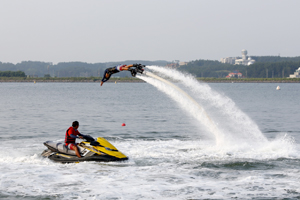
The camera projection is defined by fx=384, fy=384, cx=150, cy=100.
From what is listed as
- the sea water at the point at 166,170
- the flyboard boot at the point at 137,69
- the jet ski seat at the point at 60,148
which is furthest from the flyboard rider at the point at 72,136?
the flyboard boot at the point at 137,69

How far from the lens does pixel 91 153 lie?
51.5 ft

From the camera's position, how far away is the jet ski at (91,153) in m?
15.6

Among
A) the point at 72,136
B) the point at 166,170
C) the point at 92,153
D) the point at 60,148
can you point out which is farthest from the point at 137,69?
the point at 166,170

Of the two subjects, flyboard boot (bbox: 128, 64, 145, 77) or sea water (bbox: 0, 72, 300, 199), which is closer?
sea water (bbox: 0, 72, 300, 199)

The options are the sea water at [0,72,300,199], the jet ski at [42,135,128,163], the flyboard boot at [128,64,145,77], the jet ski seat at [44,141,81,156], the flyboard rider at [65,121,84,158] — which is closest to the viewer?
the sea water at [0,72,300,199]

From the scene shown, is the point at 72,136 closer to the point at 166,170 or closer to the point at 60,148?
the point at 60,148

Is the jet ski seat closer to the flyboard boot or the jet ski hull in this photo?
the jet ski hull

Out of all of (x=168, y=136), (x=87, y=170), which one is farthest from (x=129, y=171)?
(x=168, y=136)

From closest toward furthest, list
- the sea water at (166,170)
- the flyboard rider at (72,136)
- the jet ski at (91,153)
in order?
the sea water at (166,170) < the jet ski at (91,153) < the flyboard rider at (72,136)

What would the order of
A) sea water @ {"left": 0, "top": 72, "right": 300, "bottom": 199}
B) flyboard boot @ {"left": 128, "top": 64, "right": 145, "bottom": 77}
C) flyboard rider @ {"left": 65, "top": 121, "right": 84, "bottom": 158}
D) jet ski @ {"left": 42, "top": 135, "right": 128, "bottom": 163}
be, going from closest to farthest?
sea water @ {"left": 0, "top": 72, "right": 300, "bottom": 199} < jet ski @ {"left": 42, "top": 135, "right": 128, "bottom": 163} < flyboard rider @ {"left": 65, "top": 121, "right": 84, "bottom": 158} < flyboard boot @ {"left": 128, "top": 64, "right": 145, "bottom": 77}

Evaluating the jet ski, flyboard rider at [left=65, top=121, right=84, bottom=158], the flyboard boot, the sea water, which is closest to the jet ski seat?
the jet ski

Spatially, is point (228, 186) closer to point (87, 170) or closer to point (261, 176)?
point (261, 176)

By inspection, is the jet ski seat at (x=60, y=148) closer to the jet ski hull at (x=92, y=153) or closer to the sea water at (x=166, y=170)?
the jet ski hull at (x=92, y=153)

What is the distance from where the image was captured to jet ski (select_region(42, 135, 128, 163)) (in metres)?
15.6
